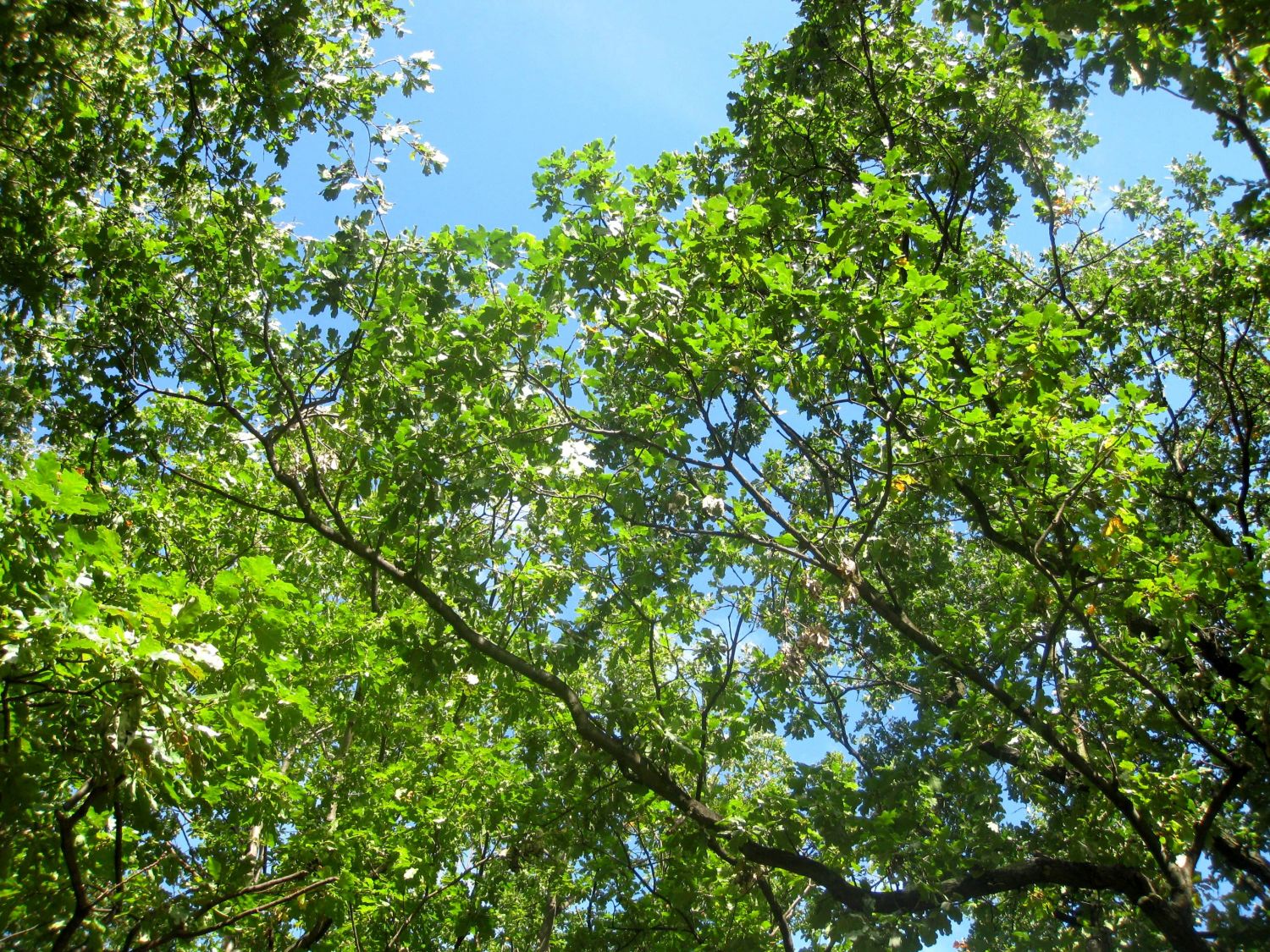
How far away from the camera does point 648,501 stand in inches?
288

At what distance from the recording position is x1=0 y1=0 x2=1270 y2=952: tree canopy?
5141 millimetres

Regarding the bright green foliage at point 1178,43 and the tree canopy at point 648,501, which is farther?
the tree canopy at point 648,501

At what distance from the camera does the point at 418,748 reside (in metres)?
8.99

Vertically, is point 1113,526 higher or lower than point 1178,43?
lower

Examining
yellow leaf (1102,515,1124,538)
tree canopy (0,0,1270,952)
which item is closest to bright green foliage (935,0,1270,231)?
tree canopy (0,0,1270,952)

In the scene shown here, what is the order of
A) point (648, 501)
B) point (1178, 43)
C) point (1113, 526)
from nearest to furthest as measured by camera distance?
point (1178, 43)
point (1113, 526)
point (648, 501)

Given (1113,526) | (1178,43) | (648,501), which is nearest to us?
(1178,43)

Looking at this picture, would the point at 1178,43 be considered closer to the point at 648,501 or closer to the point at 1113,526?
the point at 1113,526

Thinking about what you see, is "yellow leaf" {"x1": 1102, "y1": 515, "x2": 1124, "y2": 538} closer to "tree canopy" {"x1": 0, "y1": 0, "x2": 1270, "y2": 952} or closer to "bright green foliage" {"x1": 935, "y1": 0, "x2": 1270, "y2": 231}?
"tree canopy" {"x1": 0, "y1": 0, "x2": 1270, "y2": 952}

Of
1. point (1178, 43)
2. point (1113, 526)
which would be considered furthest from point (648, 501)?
point (1178, 43)

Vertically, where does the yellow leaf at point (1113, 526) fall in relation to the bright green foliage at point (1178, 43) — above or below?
below

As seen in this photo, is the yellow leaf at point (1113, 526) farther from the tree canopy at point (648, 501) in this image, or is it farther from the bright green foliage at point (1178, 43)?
the bright green foliage at point (1178, 43)

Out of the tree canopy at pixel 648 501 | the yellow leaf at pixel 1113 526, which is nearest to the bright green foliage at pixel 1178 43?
the tree canopy at pixel 648 501

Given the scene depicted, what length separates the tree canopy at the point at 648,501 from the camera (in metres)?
5.14
